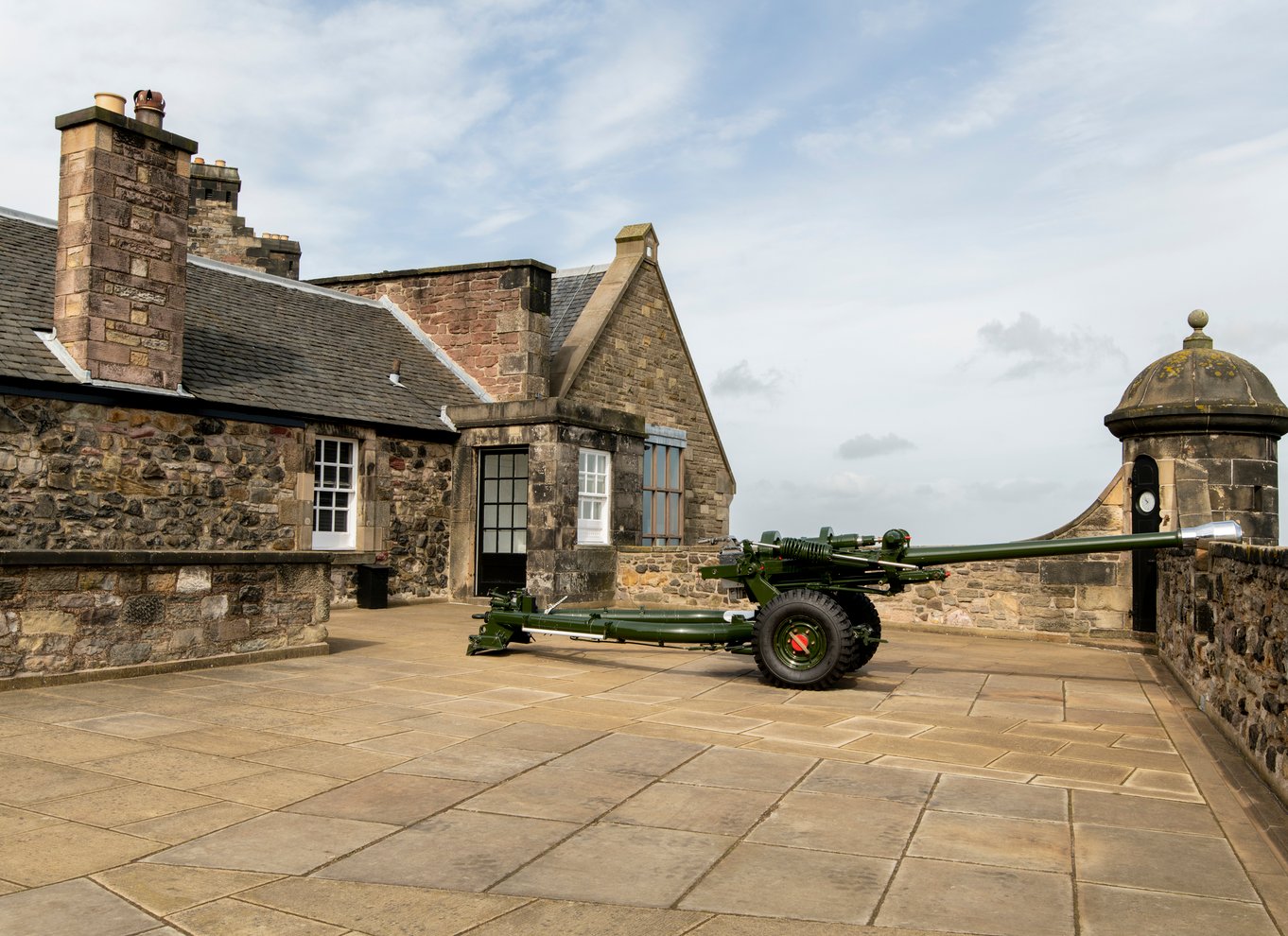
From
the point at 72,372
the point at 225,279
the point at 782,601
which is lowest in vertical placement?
the point at 782,601

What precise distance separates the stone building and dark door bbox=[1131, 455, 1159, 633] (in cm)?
704

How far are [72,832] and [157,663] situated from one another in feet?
13.5

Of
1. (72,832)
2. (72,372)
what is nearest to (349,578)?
(72,372)

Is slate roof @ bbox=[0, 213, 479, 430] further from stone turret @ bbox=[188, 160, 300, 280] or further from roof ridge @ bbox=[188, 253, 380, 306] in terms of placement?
stone turret @ bbox=[188, 160, 300, 280]

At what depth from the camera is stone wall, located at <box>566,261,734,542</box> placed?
1877 cm

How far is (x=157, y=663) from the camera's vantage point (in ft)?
27.7

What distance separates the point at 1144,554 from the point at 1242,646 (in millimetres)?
5966

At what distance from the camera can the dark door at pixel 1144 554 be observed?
39.7 ft

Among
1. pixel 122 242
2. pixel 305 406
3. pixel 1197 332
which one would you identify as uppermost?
pixel 122 242

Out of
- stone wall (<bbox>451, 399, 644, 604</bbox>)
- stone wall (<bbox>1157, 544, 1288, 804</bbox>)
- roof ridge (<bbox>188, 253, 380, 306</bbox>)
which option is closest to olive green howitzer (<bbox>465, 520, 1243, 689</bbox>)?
stone wall (<bbox>1157, 544, 1288, 804</bbox>)

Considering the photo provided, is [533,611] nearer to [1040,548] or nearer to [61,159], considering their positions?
[1040,548]

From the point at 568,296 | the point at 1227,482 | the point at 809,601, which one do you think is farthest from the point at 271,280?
the point at 1227,482

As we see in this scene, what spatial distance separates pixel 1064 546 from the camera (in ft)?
28.1

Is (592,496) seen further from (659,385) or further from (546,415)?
(659,385)
